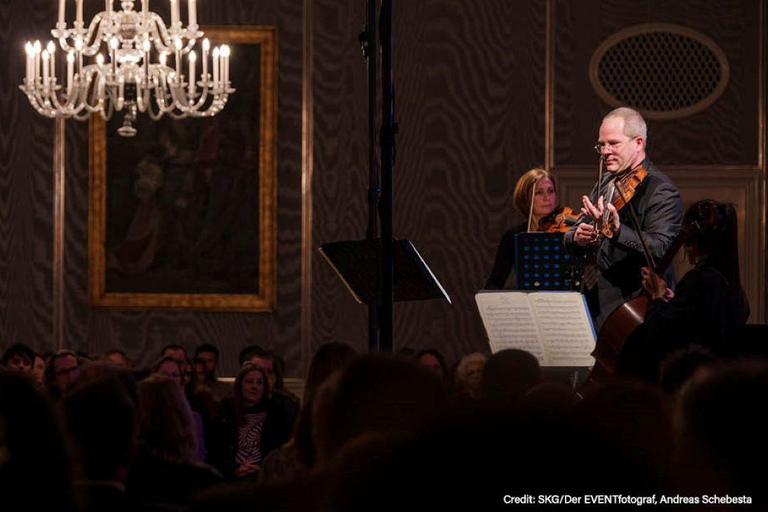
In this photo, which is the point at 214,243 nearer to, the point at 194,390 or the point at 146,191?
the point at 146,191

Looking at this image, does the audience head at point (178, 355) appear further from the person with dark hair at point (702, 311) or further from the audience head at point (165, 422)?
the person with dark hair at point (702, 311)

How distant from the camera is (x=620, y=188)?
200 inches

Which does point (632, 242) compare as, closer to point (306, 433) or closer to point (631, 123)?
point (631, 123)

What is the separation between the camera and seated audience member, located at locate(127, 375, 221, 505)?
292 centimetres

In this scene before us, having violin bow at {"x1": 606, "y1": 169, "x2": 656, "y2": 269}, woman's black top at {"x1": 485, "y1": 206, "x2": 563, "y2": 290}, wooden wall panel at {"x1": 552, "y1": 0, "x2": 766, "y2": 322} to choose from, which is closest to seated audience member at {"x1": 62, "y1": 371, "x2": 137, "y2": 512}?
violin bow at {"x1": 606, "y1": 169, "x2": 656, "y2": 269}

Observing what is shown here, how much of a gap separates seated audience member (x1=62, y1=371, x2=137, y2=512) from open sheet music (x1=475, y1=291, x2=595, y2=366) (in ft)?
8.09

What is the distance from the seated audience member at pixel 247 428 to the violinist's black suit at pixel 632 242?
165cm

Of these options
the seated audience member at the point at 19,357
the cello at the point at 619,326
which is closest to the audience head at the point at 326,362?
the cello at the point at 619,326

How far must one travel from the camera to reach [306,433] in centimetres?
264

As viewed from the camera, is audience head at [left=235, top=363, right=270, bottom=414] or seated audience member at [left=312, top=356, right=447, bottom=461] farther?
audience head at [left=235, top=363, right=270, bottom=414]

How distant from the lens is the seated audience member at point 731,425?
1.15 metres

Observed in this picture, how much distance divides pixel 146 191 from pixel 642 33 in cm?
426

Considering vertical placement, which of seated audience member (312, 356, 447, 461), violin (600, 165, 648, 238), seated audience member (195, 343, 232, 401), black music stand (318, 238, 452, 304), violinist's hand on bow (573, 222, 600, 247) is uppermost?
violin (600, 165, 648, 238)

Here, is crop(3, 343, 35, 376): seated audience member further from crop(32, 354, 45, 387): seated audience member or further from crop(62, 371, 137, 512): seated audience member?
crop(62, 371, 137, 512): seated audience member
